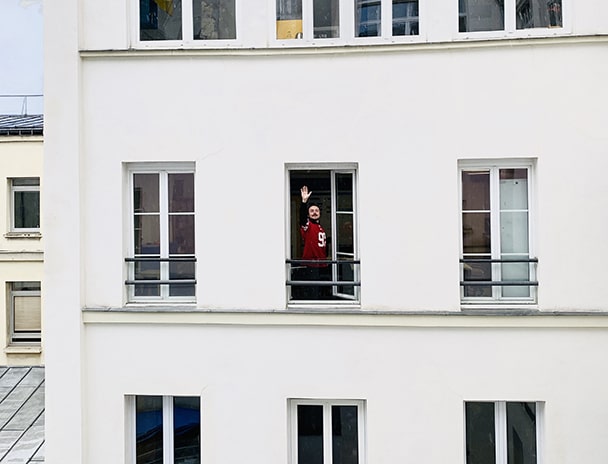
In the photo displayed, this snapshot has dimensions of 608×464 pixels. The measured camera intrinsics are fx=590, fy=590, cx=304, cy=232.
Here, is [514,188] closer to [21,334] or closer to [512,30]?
[512,30]

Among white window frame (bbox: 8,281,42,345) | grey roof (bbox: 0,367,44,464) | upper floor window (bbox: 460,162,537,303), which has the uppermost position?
upper floor window (bbox: 460,162,537,303)

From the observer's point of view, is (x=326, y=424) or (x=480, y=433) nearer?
(x=480, y=433)

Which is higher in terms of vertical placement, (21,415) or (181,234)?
(181,234)

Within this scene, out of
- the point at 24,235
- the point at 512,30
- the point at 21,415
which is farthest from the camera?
the point at 24,235

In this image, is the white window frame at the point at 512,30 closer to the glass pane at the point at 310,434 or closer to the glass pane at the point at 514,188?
the glass pane at the point at 514,188

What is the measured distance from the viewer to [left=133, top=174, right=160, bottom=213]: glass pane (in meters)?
8.07

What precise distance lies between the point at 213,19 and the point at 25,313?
10.2 meters

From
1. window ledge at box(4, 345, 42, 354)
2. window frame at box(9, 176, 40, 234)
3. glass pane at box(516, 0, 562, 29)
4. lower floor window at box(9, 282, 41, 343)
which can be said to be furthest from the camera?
lower floor window at box(9, 282, 41, 343)

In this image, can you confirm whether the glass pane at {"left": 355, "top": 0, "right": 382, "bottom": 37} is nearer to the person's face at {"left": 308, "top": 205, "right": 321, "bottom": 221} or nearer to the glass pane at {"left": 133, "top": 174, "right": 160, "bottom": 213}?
the person's face at {"left": 308, "top": 205, "right": 321, "bottom": 221}

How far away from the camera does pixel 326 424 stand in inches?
310

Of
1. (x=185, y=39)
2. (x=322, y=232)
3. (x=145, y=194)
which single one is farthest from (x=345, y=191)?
(x=185, y=39)

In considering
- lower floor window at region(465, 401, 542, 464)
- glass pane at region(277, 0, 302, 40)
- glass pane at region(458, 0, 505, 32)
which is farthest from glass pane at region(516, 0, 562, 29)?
lower floor window at region(465, 401, 542, 464)

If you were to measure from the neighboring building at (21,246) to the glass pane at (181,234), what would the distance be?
8.01 meters

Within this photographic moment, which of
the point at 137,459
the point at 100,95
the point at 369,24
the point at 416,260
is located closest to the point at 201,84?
the point at 100,95
